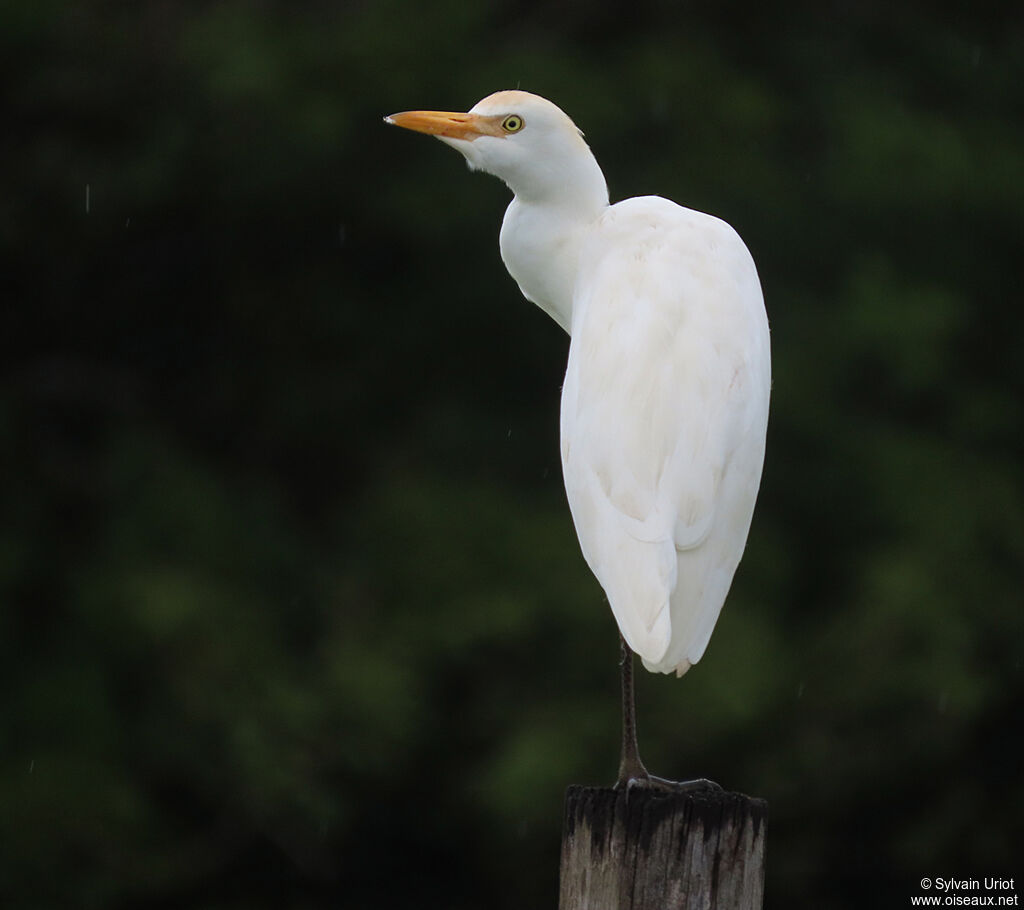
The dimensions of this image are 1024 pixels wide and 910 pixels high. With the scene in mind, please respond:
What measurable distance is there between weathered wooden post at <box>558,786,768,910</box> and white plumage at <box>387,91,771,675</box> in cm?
26

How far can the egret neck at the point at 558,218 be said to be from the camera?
288 cm

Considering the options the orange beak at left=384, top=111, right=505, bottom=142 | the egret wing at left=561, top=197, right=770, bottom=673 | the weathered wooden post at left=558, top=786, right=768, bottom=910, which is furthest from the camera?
the orange beak at left=384, top=111, right=505, bottom=142

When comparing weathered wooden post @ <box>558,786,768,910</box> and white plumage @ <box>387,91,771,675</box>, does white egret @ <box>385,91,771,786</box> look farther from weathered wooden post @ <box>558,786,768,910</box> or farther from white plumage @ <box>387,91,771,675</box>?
weathered wooden post @ <box>558,786,768,910</box>

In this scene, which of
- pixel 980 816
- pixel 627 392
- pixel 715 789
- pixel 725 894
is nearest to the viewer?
pixel 725 894

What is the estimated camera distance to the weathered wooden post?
1.94 metres

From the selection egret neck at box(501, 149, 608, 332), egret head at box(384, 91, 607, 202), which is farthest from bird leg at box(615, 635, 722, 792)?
egret head at box(384, 91, 607, 202)

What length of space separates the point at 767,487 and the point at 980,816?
1.55 metres

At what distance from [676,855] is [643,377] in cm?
80

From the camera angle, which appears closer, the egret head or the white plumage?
the white plumage

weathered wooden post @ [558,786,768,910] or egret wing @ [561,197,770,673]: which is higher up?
egret wing @ [561,197,770,673]

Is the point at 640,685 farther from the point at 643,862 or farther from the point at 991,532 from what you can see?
the point at 643,862

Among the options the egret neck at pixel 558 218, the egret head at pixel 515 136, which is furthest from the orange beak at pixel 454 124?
the egret neck at pixel 558 218

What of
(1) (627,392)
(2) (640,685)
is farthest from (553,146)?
(2) (640,685)

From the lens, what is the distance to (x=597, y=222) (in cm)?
287
